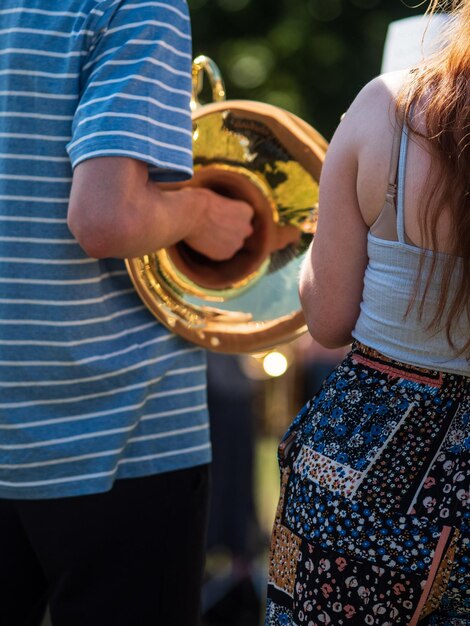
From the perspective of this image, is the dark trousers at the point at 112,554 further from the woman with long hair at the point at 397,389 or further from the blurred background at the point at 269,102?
the blurred background at the point at 269,102

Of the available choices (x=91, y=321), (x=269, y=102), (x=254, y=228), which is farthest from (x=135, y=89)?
(x=269, y=102)

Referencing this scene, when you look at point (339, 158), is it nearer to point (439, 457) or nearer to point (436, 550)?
point (439, 457)

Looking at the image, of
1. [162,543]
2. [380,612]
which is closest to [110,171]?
[162,543]

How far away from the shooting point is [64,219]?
1379 millimetres

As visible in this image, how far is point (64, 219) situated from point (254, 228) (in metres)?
0.45

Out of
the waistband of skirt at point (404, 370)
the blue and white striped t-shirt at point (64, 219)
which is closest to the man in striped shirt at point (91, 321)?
the blue and white striped t-shirt at point (64, 219)

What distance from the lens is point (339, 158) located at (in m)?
1.18

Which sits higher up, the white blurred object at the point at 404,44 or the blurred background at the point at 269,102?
the white blurred object at the point at 404,44

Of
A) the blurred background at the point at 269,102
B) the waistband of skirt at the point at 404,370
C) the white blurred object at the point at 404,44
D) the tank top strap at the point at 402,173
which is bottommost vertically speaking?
the blurred background at the point at 269,102

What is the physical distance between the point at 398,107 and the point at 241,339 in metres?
0.64

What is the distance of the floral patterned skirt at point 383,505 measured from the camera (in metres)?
1.10

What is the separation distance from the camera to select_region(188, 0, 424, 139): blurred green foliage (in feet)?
18.5

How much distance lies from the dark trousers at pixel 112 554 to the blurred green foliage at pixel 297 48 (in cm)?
442

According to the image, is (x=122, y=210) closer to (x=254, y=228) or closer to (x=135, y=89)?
(x=135, y=89)
